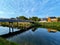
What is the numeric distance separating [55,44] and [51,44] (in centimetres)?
137

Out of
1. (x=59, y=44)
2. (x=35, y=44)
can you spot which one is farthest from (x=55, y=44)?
(x=35, y=44)

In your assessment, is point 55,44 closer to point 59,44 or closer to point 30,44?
point 59,44

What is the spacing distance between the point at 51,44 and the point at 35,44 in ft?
17.2

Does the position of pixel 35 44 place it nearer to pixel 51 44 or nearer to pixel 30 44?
pixel 30 44

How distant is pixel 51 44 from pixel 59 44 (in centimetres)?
255

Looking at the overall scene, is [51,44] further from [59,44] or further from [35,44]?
[35,44]

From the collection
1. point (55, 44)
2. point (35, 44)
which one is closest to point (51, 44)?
point (55, 44)

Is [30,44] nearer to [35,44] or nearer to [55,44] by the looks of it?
[35,44]

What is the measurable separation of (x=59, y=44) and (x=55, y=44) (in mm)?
1232

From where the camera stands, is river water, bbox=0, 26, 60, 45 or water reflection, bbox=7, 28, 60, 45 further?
river water, bbox=0, 26, 60, 45

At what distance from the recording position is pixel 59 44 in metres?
42.2

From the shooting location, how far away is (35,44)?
1594 inches

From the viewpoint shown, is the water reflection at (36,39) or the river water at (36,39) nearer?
the water reflection at (36,39)

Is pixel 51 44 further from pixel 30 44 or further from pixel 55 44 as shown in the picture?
pixel 30 44
